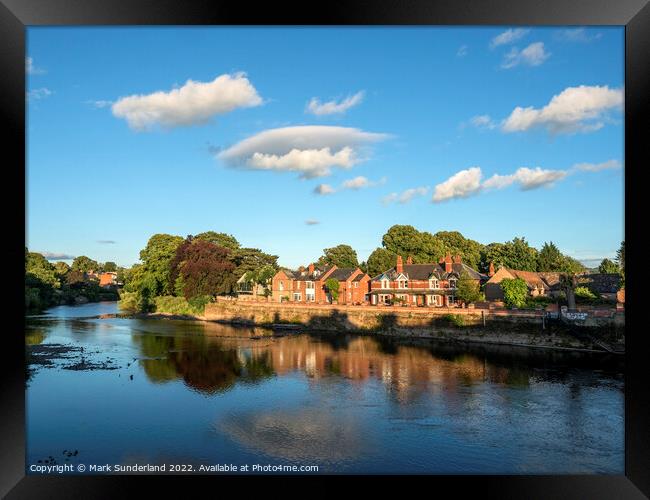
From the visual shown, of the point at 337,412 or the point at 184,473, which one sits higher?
the point at 184,473

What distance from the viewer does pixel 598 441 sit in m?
10.2

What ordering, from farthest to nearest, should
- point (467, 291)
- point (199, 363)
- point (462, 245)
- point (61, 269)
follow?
point (462, 245)
point (61, 269)
point (467, 291)
point (199, 363)

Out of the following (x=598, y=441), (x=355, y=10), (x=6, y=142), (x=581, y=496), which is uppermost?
(x=355, y=10)

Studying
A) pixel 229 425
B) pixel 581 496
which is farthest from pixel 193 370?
pixel 581 496

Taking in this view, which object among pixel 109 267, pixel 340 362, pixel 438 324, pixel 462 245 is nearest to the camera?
pixel 340 362

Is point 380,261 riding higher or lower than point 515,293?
higher

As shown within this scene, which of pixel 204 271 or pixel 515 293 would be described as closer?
pixel 515 293

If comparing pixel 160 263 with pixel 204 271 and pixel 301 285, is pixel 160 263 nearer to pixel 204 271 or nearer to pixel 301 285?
pixel 204 271

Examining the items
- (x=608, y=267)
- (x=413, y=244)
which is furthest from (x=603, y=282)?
(x=413, y=244)

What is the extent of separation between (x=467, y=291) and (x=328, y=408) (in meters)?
15.3

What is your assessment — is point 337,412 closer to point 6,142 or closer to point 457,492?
point 457,492

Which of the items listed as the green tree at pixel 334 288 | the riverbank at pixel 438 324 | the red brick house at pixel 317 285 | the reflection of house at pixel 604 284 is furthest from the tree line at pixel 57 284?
the reflection of house at pixel 604 284

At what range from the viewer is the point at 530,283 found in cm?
2833

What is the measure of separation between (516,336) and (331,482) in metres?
18.3
